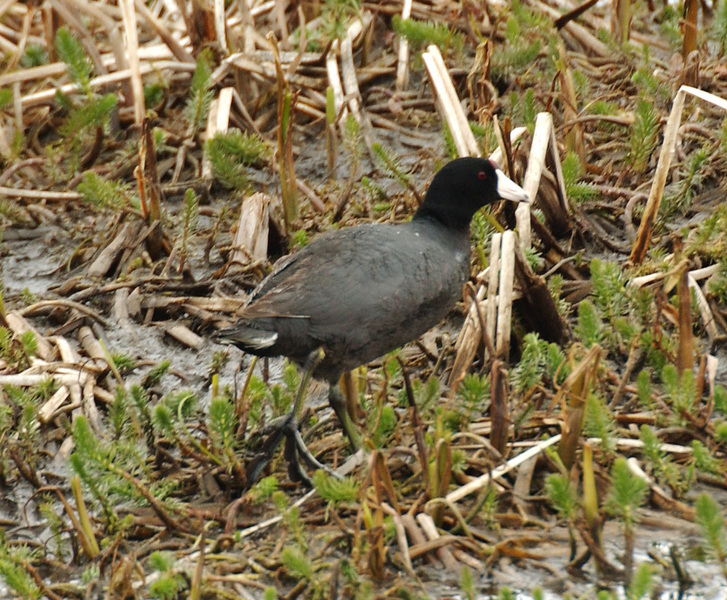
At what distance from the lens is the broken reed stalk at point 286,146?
13.9 ft

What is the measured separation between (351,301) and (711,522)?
1.32 m

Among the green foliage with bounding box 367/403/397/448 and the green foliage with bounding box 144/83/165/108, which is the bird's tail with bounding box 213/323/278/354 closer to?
the green foliage with bounding box 367/403/397/448

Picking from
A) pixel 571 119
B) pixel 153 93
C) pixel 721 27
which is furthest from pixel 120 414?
pixel 721 27

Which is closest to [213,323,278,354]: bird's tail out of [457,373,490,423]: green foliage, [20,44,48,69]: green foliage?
[457,373,490,423]: green foliage

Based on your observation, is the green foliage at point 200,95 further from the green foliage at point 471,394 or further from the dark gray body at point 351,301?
the green foliage at point 471,394

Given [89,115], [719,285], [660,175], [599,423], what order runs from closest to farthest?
[599,423] < [719,285] < [660,175] < [89,115]

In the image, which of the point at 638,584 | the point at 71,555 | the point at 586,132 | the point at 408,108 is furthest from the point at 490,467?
the point at 408,108

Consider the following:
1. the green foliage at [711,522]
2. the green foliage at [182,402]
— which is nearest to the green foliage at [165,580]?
the green foliage at [182,402]

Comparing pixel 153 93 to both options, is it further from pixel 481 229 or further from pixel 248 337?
pixel 248 337

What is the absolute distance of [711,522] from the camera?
2291 millimetres

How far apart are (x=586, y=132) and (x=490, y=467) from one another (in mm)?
2456

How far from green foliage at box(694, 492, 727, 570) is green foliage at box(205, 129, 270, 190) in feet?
9.58

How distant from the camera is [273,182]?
5039 millimetres

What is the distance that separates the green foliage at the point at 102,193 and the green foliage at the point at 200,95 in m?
0.61
